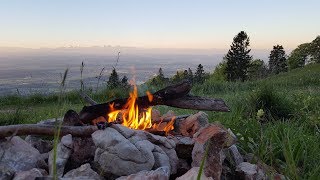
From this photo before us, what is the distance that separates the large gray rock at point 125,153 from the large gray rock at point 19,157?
2.27ft

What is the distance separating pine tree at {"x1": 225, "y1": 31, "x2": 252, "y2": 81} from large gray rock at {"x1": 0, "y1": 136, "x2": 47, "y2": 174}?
58.3 meters

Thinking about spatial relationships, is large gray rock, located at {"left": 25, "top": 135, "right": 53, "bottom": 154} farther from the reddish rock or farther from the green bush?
the green bush

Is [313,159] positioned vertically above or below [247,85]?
above

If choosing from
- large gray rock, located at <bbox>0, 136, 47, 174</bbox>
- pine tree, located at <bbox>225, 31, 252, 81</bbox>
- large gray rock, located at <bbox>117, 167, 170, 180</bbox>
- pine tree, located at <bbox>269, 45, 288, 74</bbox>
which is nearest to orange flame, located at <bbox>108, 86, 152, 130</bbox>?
large gray rock, located at <bbox>0, 136, 47, 174</bbox>

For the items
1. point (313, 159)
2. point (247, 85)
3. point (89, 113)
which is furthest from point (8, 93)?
point (313, 159)

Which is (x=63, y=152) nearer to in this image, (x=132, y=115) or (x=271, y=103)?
(x=132, y=115)

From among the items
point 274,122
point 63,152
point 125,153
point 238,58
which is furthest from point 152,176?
point 238,58

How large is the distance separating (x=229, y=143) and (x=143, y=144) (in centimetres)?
100

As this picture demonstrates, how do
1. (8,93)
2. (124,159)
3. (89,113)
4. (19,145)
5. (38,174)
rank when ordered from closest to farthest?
(38,174), (124,159), (19,145), (89,113), (8,93)

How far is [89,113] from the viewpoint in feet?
17.2

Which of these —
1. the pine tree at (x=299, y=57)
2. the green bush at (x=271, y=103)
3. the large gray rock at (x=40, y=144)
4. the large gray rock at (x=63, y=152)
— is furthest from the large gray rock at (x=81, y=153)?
the pine tree at (x=299, y=57)

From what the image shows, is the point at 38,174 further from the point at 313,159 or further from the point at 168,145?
the point at 313,159

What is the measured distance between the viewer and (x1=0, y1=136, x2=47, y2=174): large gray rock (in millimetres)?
4469

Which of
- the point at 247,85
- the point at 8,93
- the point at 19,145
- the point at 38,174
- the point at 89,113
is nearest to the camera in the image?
the point at 38,174
